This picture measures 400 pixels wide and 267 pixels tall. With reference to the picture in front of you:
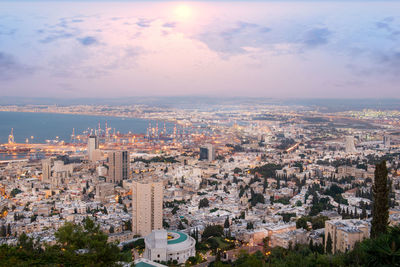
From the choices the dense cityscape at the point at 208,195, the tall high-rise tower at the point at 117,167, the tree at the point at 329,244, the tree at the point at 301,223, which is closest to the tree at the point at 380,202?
the dense cityscape at the point at 208,195

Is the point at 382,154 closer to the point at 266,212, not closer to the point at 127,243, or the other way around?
the point at 266,212

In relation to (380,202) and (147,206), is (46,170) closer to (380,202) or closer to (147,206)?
(147,206)

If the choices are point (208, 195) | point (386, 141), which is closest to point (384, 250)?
point (208, 195)

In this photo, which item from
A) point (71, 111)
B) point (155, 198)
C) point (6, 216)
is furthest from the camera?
point (71, 111)

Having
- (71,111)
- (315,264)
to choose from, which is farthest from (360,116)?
(71,111)

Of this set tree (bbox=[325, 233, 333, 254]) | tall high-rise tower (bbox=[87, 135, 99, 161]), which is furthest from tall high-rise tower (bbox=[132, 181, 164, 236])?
tall high-rise tower (bbox=[87, 135, 99, 161])

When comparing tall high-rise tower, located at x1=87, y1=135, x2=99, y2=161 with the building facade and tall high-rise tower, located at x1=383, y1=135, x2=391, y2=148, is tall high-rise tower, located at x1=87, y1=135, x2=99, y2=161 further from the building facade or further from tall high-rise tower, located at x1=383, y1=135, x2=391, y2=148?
tall high-rise tower, located at x1=383, y1=135, x2=391, y2=148

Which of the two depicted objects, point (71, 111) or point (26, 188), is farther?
point (71, 111)
